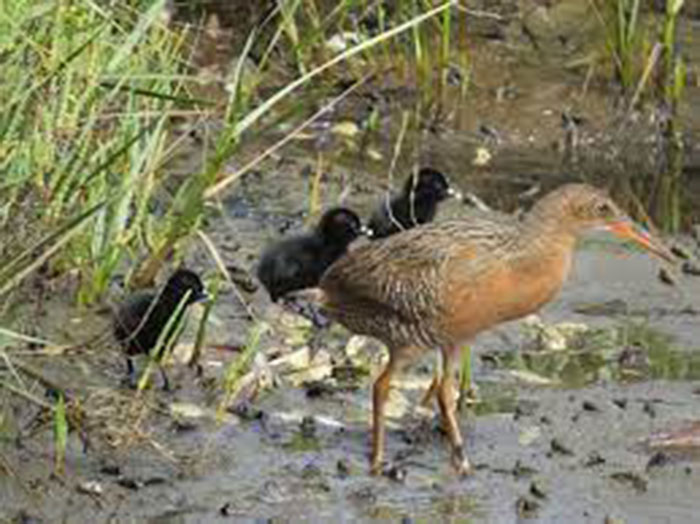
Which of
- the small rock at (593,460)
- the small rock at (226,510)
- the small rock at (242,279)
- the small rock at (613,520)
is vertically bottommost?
the small rock at (226,510)

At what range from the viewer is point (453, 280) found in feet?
26.5

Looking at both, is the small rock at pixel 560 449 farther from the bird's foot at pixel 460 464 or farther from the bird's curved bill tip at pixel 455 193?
the bird's curved bill tip at pixel 455 193

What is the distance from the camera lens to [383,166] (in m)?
11.8

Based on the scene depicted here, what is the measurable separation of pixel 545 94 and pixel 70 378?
4.84 m

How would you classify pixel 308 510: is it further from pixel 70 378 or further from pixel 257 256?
pixel 257 256

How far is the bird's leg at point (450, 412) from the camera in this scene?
812 centimetres

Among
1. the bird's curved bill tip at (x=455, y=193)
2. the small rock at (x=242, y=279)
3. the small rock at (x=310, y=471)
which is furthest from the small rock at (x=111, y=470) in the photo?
the bird's curved bill tip at (x=455, y=193)

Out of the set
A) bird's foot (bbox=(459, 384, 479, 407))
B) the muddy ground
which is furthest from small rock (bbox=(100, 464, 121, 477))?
bird's foot (bbox=(459, 384, 479, 407))

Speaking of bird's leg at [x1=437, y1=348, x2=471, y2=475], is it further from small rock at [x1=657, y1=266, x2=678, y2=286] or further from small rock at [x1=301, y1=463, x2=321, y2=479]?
small rock at [x1=657, y1=266, x2=678, y2=286]

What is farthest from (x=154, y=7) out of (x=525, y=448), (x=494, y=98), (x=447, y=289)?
(x=494, y=98)

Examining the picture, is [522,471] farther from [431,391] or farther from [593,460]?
[431,391]

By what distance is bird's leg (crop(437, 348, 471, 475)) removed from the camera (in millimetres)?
8117

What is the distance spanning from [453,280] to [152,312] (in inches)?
45.8

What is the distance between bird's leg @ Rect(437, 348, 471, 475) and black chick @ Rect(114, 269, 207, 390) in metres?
0.92
